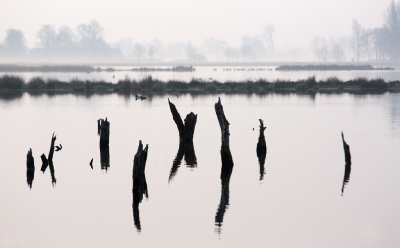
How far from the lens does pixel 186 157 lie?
54.1 feet

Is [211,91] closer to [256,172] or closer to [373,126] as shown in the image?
[373,126]

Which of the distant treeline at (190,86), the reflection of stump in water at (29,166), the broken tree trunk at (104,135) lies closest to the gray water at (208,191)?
the reflection of stump in water at (29,166)

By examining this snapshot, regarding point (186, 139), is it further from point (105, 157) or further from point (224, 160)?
point (224, 160)

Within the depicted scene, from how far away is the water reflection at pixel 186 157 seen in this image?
1468cm

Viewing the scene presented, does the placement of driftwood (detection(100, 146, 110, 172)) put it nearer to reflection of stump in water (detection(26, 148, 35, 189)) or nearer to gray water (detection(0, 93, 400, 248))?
gray water (detection(0, 93, 400, 248))

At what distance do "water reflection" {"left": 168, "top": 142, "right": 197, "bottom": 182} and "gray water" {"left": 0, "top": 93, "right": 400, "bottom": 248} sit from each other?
22 centimetres

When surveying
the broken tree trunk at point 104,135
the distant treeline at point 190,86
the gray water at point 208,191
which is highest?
the distant treeline at point 190,86

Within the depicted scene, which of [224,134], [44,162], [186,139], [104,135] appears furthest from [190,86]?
[224,134]

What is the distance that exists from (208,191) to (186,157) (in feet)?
14.4

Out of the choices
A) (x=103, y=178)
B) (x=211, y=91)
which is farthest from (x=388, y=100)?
(x=103, y=178)

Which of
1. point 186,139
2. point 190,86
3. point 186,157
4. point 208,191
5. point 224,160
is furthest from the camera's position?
point 190,86

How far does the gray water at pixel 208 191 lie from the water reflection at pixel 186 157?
0.71 feet

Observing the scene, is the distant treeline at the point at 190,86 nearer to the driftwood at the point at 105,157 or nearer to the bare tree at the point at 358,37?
the driftwood at the point at 105,157

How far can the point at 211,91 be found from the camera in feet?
166
